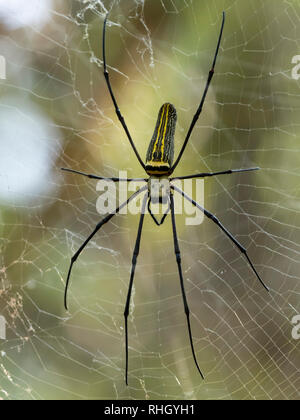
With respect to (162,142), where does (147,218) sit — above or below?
below

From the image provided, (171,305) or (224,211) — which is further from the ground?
(224,211)

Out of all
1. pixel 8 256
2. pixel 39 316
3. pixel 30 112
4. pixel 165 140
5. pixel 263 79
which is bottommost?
pixel 39 316

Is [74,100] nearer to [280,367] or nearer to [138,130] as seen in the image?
[138,130]

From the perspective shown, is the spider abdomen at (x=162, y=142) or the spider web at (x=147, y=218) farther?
the spider web at (x=147, y=218)

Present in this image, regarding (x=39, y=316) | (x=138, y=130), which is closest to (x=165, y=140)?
(x=138, y=130)

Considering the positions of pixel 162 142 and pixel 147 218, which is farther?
pixel 147 218
